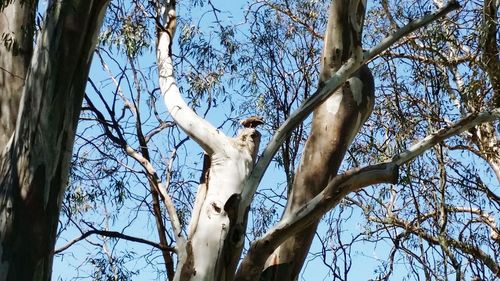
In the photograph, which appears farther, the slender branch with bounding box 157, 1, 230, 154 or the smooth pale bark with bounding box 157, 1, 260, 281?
the slender branch with bounding box 157, 1, 230, 154

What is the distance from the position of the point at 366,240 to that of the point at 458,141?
126cm

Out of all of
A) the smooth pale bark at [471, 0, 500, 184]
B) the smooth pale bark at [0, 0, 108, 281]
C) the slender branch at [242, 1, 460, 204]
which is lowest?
the smooth pale bark at [0, 0, 108, 281]

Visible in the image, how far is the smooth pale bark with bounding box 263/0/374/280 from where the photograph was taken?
430 cm

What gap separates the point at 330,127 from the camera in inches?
179

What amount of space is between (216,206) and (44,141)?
37.4 inches

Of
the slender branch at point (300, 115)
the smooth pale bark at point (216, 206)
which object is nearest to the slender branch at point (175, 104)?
the smooth pale bark at point (216, 206)

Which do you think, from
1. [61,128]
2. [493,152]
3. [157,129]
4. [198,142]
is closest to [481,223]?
[493,152]

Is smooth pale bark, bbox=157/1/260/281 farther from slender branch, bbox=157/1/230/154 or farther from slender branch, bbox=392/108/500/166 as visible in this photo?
slender branch, bbox=392/108/500/166

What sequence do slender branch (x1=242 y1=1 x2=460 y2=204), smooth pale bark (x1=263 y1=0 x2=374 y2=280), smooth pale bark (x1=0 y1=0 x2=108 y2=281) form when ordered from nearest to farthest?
1. smooth pale bark (x1=0 y1=0 x2=108 y2=281)
2. slender branch (x1=242 y1=1 x2=460 y2=204)
3. smooth pale bark (x1=263 y1=0 x2=374 y2=280)

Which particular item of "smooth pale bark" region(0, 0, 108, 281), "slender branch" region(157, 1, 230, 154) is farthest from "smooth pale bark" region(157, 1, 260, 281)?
"smooth pale bark" region(0, 0, 108, 281)

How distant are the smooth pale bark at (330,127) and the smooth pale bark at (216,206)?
0.30 meters

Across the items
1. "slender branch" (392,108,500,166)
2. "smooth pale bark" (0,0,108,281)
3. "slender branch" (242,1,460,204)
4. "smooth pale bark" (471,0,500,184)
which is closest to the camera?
"smooth pale bark" (0,0,108,281)

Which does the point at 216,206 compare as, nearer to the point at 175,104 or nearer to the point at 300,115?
the point at 300,115

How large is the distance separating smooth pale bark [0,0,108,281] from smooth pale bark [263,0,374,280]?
1.27 meters
